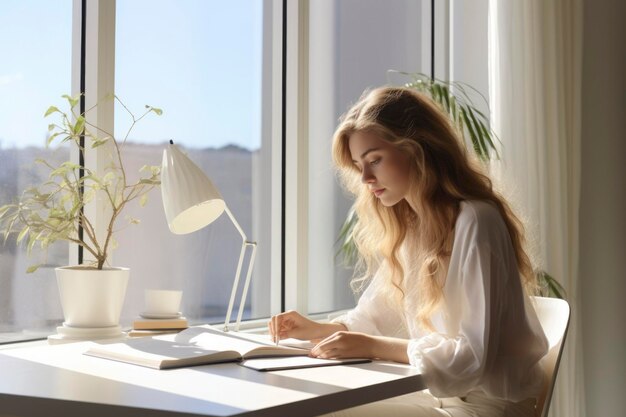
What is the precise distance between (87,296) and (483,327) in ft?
2.93

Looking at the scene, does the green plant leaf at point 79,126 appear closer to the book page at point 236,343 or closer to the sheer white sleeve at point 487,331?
the book page at point 236,343

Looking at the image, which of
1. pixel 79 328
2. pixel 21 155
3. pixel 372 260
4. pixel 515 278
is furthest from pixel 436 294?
pixel 21 155

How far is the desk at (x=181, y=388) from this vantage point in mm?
1069

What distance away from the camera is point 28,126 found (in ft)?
7.06

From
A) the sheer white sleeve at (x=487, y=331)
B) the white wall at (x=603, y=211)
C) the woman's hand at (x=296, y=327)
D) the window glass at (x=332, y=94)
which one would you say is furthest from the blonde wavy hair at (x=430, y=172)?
the white wall at (x=603, y=211)

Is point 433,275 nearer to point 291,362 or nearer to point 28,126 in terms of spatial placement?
point 291,362

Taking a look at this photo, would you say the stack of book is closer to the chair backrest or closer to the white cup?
the white cup

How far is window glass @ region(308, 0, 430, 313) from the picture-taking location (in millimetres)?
3230

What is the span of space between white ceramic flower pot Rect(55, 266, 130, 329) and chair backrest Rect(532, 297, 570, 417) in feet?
3.19

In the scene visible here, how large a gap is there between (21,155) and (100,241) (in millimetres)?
309

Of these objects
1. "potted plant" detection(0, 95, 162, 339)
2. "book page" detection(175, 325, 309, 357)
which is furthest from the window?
"book page" detection(175, 325, 309, 357)

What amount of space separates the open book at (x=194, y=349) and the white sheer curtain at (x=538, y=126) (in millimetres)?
1816

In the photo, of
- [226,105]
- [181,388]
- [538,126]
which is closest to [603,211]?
[538,126]

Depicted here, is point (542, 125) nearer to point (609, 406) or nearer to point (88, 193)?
point (609, 406)
